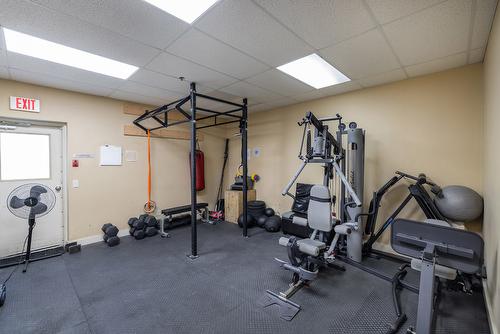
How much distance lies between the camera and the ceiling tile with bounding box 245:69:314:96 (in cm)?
323

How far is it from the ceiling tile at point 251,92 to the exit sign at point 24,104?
113 inches

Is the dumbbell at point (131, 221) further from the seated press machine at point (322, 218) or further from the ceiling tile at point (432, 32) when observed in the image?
the ceiling tile at point (432, 32)

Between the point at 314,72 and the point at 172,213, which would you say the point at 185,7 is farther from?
the point at 172,213

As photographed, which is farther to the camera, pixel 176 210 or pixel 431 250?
pixel 176 210

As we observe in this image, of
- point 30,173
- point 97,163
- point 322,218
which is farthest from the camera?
point 97,163

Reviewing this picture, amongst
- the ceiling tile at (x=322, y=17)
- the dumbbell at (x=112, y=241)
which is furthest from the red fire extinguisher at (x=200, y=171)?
the ceiling tile at (x=322, y=17)

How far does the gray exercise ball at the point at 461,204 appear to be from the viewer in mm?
2605

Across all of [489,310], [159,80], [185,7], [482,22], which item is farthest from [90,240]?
[482,22]

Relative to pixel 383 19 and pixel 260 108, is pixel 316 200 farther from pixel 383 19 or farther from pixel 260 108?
pixel 260 108

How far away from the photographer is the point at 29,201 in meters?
Result: 2.94

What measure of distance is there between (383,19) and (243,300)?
9.74ft

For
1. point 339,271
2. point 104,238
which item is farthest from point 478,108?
point 104,238

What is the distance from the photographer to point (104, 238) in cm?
401

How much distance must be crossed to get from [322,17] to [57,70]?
334 cm
